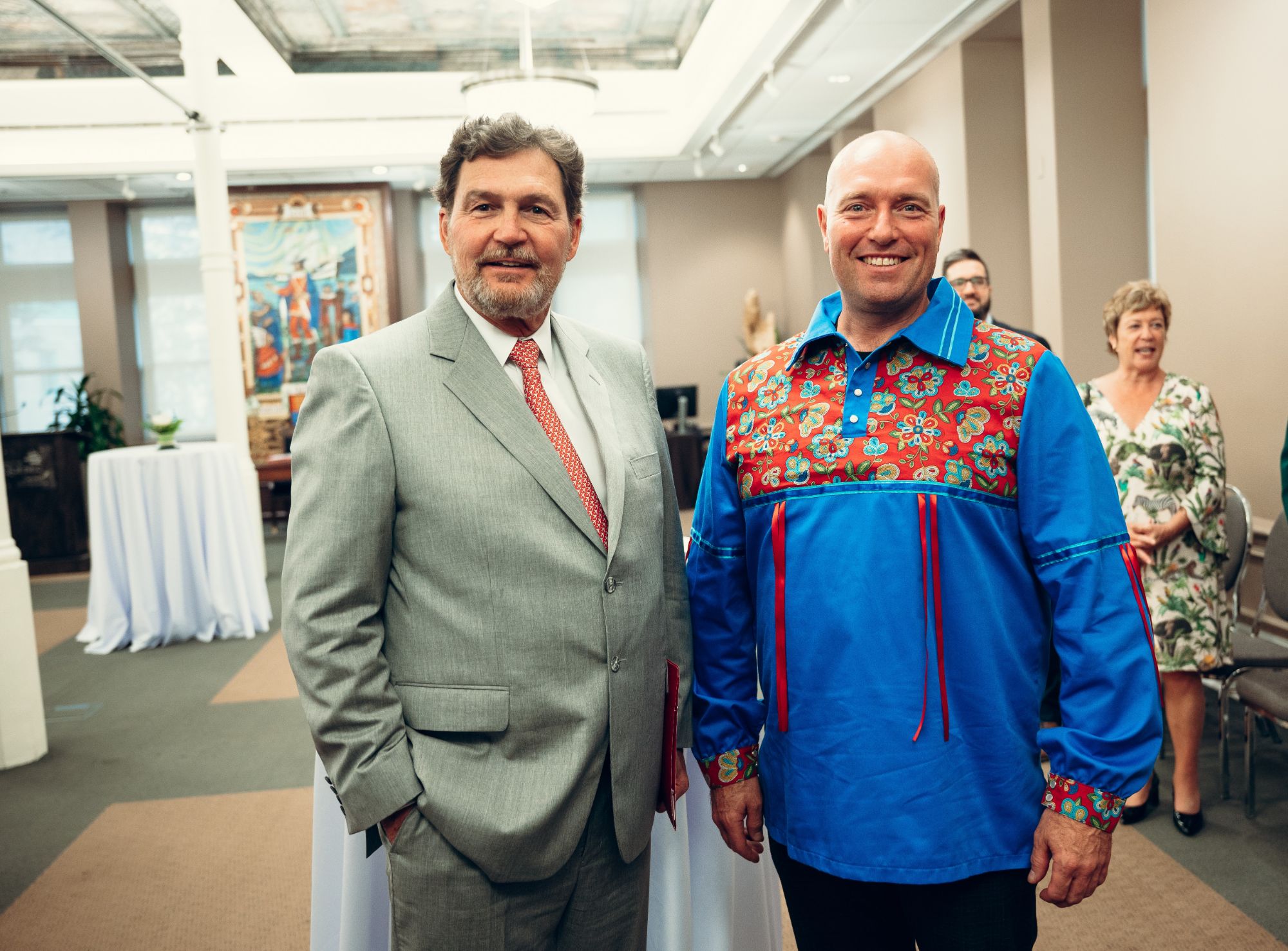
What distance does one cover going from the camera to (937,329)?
1384 millimetres

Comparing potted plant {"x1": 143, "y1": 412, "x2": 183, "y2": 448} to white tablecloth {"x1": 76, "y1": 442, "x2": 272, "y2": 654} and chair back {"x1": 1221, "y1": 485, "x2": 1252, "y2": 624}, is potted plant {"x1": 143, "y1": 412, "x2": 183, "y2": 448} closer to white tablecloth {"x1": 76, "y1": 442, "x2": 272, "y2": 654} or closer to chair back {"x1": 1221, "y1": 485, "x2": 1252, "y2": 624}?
white tablecloth {"x1": 76, "y1": 442, "x2": 272, "y2": 654}

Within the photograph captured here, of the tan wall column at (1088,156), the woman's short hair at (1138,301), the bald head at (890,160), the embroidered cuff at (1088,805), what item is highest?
the tan wall column at (1088,156)

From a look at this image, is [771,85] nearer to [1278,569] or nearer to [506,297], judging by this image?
[1278,569]

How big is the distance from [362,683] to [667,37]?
8.62m

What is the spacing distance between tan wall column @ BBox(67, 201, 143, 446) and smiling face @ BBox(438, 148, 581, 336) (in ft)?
38.7

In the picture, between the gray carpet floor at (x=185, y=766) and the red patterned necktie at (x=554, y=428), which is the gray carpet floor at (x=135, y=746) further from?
the red patterned necktie at (x=554, y=428)

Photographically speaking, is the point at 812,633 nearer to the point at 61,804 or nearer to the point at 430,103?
the point at 61,804

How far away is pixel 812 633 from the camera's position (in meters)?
1.39

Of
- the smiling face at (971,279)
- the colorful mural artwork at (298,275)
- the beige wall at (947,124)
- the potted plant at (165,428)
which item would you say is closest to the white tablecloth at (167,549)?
the potted plant at (165,428)

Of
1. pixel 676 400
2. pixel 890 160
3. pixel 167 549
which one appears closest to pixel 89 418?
pixel 167 549

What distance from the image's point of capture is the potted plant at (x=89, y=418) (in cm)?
1024

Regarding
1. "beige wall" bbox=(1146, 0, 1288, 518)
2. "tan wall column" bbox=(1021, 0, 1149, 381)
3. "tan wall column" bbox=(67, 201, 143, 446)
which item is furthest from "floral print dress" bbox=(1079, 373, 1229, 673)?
"tan wall column" bbox=(67, 201, 143, 446)

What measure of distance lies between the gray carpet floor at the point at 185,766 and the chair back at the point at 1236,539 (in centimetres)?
64

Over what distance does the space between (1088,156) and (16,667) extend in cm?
605
